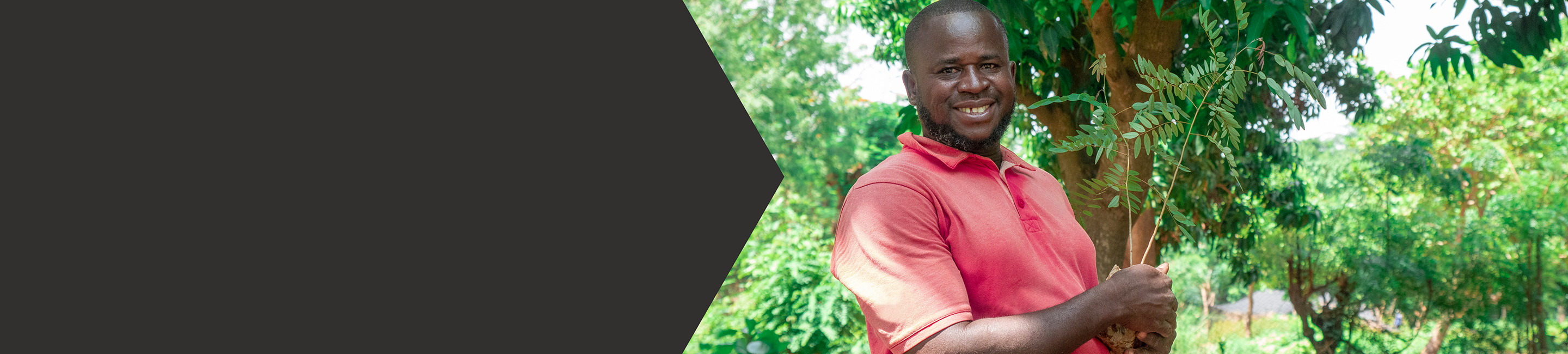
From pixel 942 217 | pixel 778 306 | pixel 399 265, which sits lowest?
pixel 778 306

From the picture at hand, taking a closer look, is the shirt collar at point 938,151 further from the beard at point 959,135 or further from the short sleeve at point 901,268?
the short sleeve at point 901,268

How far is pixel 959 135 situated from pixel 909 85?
0.14 meters

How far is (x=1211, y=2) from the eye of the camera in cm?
Answer: 191

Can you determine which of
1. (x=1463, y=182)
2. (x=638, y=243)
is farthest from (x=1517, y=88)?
(x=638, y=243)

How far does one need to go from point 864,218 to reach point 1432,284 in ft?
25.4

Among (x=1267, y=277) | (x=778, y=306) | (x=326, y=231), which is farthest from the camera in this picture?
(x=1267, y=277)

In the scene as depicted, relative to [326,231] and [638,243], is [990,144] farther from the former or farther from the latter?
[638,243]

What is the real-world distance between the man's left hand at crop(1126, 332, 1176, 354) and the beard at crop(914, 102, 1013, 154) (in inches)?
13.1

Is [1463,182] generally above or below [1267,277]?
above

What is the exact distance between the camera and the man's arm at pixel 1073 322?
3.21ft

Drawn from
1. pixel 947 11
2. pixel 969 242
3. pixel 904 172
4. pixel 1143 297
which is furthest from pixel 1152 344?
pixel 947 11

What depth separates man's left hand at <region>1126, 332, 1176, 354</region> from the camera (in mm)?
1117

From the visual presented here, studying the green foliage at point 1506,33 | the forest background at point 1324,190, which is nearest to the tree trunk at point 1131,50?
the forest background at point 1324,190

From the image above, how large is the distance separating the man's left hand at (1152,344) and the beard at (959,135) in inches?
13.1
